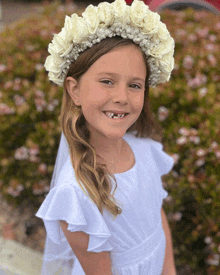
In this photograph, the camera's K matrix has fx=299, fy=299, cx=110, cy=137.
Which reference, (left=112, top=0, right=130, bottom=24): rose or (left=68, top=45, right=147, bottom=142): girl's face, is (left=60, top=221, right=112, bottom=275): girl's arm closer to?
(left=68, top=45, right=147, bottom=142): girl's face

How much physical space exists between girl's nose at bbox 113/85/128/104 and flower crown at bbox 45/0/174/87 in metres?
0.20

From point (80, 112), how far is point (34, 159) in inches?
62.9

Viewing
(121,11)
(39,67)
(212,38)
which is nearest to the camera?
(121,11)

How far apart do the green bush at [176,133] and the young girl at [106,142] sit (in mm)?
920

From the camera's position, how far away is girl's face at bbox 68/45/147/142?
3.87 ft

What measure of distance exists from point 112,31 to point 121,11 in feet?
0.27

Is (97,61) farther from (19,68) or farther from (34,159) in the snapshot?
(19,68)

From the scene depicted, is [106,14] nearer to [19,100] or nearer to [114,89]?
[114,89]

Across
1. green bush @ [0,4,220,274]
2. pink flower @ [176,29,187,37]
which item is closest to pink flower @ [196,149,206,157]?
green bush @ [0,4,220,274]

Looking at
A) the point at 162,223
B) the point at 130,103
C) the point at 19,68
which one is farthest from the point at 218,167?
the point at 19,68

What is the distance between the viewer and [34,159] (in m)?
2.82

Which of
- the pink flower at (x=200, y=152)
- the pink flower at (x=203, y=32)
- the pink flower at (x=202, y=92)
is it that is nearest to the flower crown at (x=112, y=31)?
the pink flower at (x=200, y=152)

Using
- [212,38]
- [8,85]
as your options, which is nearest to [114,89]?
[8,85]

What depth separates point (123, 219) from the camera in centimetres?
141
